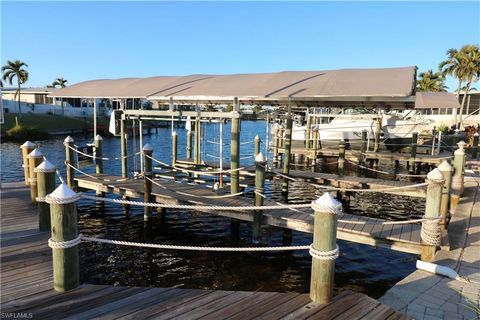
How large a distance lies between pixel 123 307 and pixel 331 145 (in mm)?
24399

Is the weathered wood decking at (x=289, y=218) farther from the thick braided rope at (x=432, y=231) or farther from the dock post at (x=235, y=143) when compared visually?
the dock post at (x=235, y=143)

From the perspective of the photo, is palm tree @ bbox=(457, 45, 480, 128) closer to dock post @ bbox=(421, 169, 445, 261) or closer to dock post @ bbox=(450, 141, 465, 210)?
dock post @ bbox=(450, 141, 465, 210)

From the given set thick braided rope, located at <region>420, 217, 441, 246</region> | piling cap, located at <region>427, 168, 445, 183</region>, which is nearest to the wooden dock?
thick braided rope, located at <region>420, 217, 441, 246</region>

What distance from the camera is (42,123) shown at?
166 feet

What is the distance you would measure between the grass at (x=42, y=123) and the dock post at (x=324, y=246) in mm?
49303

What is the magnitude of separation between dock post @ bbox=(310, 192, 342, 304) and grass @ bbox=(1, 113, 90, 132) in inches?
1941

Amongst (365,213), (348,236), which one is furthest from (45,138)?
(348,236)

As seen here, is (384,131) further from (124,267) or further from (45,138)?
(45,138)

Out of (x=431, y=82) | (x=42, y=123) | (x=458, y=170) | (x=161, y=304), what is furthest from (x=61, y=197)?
(x=431, y=82)

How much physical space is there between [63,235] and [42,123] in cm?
5335

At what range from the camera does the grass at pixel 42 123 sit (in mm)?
46825

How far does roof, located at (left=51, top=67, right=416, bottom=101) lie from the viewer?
25.2ft

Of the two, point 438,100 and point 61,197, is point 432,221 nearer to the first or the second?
point 61,197

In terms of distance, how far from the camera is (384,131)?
89.8 feet
